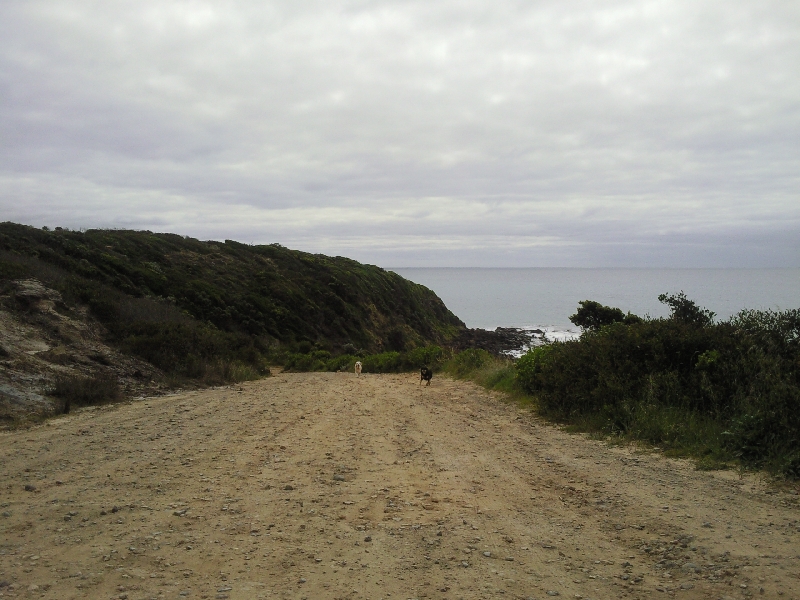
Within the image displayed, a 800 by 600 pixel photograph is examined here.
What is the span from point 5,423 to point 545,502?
8537mm

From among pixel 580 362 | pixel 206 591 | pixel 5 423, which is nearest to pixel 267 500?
pixel 206 591

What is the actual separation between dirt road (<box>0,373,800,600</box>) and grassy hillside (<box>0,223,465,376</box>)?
391 inches

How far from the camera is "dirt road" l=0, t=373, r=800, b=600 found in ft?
13.9

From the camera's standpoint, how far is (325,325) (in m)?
43.3

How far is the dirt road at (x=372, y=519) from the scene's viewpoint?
167 inches

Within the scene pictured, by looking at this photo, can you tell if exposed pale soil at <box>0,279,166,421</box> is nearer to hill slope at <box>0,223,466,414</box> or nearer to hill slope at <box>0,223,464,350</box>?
hill slope at <box>0,223,466,414</box>

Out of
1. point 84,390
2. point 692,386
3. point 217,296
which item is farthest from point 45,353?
point 217,296

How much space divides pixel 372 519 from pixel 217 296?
3230cm

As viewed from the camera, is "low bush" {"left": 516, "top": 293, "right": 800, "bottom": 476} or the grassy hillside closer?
"low bush" {"left": 516, "top": 293, "right": 800, "bottom": 476}

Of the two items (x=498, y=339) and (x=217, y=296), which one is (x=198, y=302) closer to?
(x=217, y=296)

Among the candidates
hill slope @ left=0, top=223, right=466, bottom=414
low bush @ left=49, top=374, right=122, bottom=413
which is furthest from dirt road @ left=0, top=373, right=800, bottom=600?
→ hill slope @ left=0, top=223, right=466, bottom=414

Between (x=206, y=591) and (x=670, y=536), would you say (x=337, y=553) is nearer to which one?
(x=206, y=591)

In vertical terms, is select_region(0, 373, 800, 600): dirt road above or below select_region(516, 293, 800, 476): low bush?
below

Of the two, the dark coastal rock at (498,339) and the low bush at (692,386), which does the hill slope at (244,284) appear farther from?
the low bush at (692,386)
